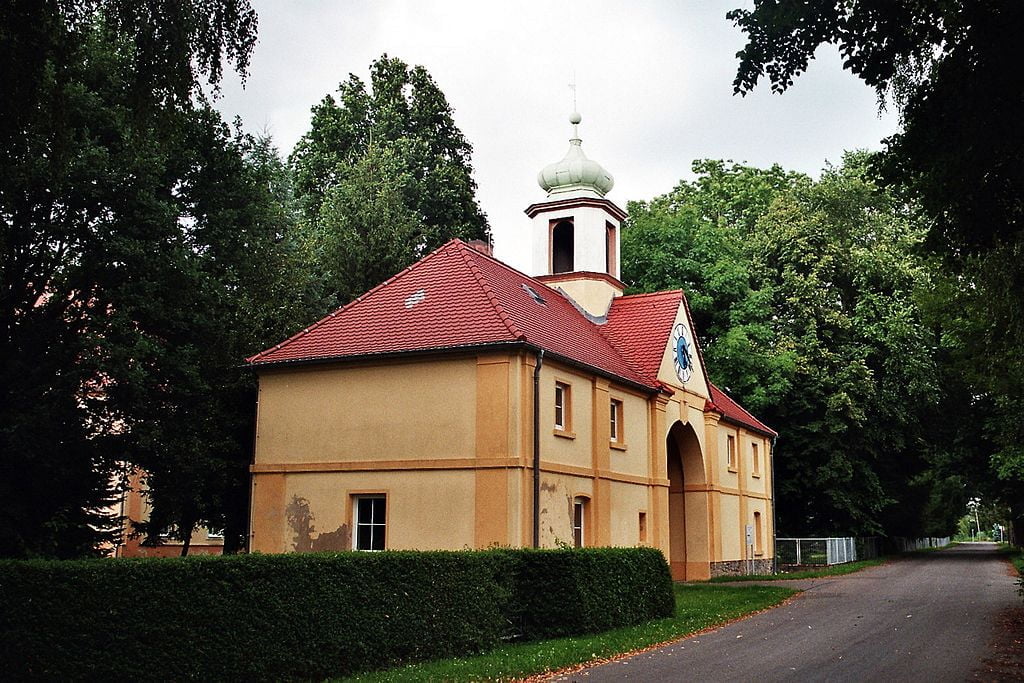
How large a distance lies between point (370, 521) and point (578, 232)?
1260 cm

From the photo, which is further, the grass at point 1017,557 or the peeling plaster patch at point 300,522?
the grass at point 1017,557

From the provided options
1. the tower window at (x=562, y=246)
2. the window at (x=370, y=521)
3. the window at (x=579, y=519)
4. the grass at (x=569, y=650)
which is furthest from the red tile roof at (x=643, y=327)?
the window at (x=370, y=521)

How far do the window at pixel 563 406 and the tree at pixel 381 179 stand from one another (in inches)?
463

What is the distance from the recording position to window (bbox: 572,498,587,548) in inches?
883

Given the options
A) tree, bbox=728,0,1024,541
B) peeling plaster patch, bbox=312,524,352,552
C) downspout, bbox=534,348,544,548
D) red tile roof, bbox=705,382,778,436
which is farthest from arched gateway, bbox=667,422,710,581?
tree, bbox=728,0,1024,541

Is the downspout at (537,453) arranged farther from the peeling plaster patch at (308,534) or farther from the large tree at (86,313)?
the large tree at (86,313)

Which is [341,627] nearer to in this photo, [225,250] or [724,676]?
[724,676]

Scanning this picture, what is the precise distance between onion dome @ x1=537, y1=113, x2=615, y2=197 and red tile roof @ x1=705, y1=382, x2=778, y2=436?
7459 mm

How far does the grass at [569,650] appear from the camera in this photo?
1255cm

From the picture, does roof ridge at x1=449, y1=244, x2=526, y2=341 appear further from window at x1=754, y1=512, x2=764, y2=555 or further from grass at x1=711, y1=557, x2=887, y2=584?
window at x1=754, y1=512, x2=764, y2=555

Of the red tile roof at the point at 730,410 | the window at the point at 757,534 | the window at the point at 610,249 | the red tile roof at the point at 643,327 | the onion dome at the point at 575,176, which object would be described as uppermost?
the onion dome at the point at 575,176

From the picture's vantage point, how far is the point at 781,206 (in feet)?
144

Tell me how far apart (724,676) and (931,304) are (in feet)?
52.0

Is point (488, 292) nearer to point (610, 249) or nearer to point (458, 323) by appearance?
point (458, 323)
